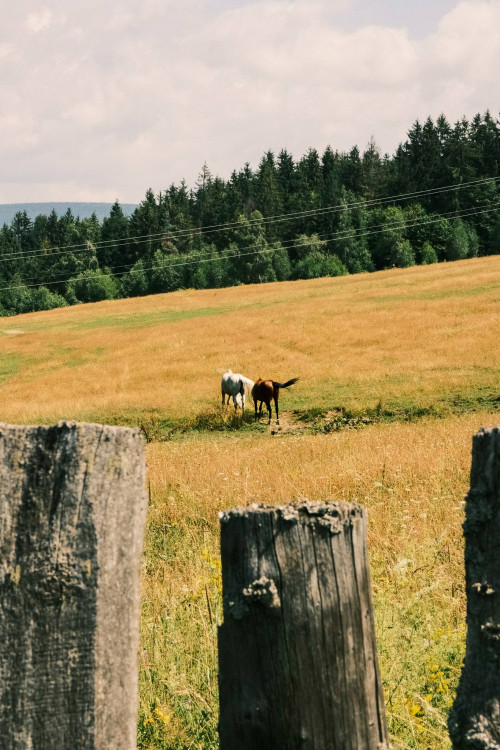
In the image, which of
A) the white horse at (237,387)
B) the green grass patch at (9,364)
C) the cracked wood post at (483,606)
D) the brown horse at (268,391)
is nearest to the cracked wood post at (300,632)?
the cracked wood post at (483,606)

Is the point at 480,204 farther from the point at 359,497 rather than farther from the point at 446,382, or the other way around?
the point at 359,497

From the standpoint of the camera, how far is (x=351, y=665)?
1.84 m

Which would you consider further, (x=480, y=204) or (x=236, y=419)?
(x=480, y=204)

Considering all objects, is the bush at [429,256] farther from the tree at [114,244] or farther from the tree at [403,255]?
the tree at [114,244]

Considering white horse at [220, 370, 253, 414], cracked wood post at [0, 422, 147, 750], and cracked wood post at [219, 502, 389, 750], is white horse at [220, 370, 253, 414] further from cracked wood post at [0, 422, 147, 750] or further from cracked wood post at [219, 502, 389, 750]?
cracked wood post at [0, 422, 147, 750]

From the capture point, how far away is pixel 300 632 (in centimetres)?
181

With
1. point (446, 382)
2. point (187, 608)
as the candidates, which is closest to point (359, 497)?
point (187, 608)

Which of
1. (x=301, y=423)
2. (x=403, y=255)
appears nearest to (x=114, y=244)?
(x=403, y=255)

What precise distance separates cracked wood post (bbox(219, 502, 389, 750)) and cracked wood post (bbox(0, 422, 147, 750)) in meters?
0.40

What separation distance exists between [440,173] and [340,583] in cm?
13340

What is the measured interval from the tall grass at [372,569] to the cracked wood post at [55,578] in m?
1.31

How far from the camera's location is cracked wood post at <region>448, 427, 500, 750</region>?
5.69 feet

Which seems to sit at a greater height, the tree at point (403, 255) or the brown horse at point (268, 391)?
the tree at point (403, 255)

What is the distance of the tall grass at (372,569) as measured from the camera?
11.3 ft
